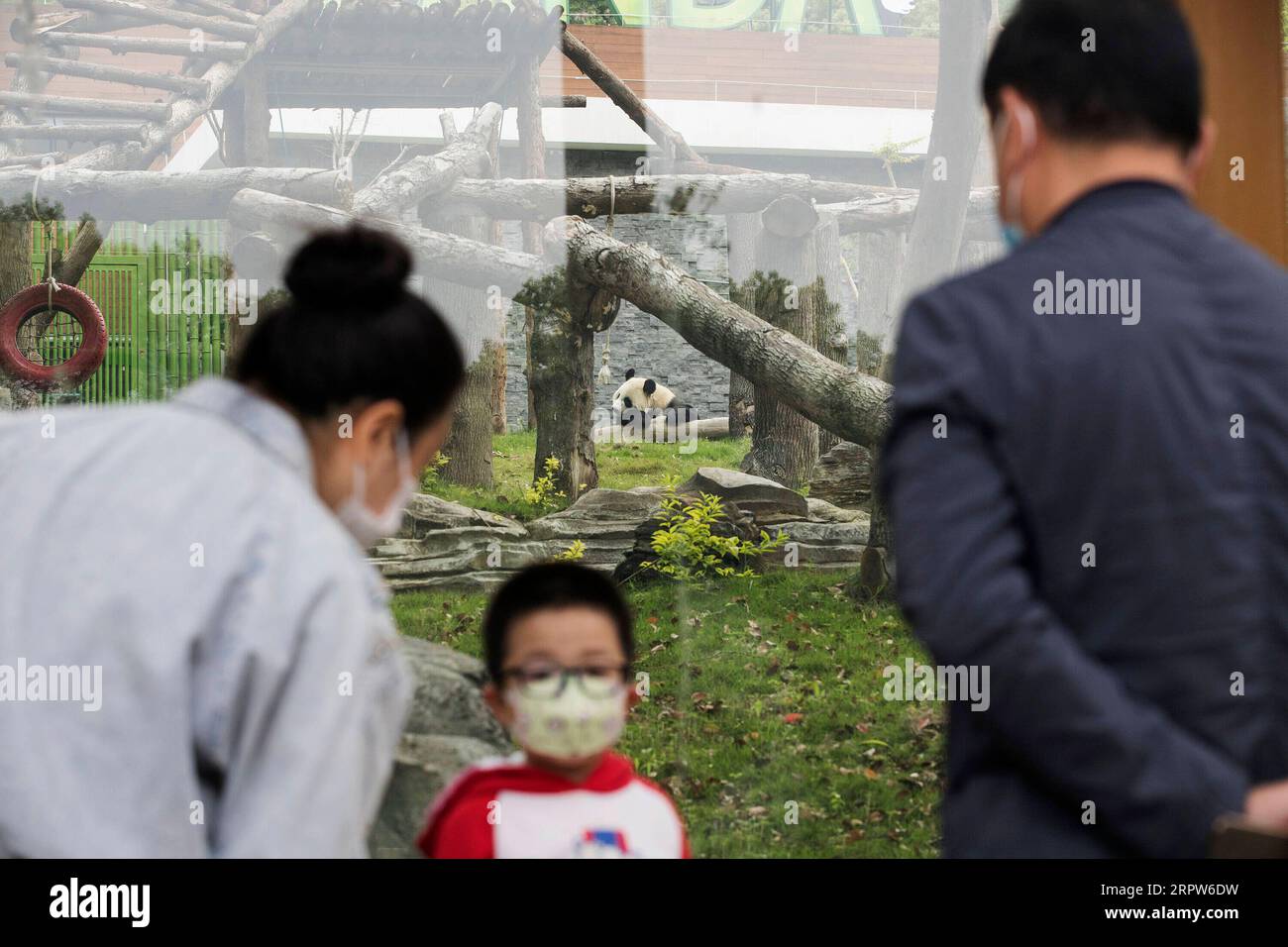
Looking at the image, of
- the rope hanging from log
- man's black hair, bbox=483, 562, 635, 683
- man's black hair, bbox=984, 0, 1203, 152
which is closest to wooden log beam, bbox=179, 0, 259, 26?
the rope hanging from log

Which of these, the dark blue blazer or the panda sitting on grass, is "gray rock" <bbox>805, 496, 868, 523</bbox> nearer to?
the panda sitting on grass

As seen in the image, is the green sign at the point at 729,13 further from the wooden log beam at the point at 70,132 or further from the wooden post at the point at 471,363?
the wooden log beam at the point at 70,132

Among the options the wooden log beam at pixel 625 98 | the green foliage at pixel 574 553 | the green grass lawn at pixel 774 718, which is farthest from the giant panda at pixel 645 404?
the wooden log beam at pixel 625 98

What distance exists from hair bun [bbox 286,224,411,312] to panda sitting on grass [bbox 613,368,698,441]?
334 cm

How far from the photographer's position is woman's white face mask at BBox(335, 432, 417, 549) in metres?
1.57

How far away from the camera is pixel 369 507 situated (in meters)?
1.60

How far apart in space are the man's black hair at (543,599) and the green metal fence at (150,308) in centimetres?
312

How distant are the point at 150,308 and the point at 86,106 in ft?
2.80

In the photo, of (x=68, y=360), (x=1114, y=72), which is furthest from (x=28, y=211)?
(x=1114, y=72)

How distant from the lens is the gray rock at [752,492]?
5.10 m

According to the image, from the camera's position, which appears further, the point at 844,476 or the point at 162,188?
the point at 844,476

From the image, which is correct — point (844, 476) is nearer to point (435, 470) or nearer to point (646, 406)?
point (646, 406)

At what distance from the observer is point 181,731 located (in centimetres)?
127
